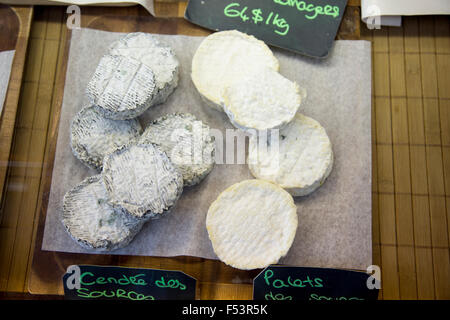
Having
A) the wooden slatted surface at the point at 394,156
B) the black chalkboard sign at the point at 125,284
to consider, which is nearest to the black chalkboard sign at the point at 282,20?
the wooden slatted surface at the point at 394,156

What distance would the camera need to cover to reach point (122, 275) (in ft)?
4.21

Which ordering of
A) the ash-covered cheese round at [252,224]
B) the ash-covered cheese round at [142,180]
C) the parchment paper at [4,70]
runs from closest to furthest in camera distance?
the ash-covered cheese round at [142,180], the ash-covered cheese round at [252,224], the parchment paper at [4,70]

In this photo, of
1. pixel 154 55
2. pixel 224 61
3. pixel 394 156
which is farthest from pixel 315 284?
pixel 154 55

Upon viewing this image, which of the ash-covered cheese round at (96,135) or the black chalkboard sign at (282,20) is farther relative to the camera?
the black chalkboard sign at (282,20)

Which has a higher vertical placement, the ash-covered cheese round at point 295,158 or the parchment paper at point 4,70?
the parchment paper at point 4,70

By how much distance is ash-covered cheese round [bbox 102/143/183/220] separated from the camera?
1240 mm

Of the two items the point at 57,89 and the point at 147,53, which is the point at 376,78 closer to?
the point at 147,53

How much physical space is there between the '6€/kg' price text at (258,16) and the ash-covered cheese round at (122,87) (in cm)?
47

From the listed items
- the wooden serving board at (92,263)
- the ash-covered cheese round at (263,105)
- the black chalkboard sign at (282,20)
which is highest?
the black chalkboard sign at (282,20)

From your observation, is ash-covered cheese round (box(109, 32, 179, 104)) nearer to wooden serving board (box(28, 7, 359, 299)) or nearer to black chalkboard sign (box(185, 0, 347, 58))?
black chalkboard sign (box(185, 0, 347, 58))

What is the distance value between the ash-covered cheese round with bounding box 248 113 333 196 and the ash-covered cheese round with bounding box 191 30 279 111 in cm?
23

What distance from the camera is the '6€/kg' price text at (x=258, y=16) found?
1.61m

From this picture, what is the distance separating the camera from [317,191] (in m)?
1.49

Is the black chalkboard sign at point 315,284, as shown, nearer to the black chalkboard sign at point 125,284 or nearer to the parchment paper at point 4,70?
the black chalkboard sign at point 125,284
